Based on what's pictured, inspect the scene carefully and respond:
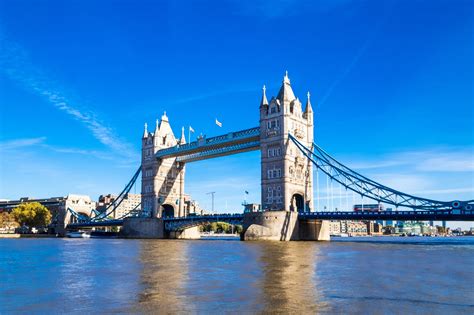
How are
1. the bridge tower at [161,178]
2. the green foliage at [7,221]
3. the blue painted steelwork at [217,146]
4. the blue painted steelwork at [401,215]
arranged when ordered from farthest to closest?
the green foliage at [7,221] < the bridge tower at [161,178] < the blue painted steelwork at [217,146] < the blue painted steelwork at [401,215]

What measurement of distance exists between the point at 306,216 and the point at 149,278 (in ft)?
191

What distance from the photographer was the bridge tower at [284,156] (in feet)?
287

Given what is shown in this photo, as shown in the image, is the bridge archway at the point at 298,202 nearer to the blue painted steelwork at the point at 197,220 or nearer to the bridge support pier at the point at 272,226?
the bridge support pier at the point at 272,226

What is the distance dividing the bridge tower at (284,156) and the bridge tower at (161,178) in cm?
3602

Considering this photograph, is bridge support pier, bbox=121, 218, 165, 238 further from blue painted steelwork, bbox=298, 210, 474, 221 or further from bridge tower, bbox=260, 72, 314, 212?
blue painted steelwork, bbox=298, 210, 474, 221

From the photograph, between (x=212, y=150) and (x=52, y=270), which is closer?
(x=52, y=270)

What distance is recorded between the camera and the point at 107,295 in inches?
778

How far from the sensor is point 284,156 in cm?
8712

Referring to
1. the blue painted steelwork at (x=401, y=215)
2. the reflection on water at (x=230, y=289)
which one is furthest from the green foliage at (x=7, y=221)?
the reflection on water at (x=230, y=289)

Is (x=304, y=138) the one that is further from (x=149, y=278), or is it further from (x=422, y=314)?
(x=422, y=314)

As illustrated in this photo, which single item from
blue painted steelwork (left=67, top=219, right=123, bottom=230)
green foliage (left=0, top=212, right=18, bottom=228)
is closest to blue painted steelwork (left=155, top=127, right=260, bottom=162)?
blue painted steelwork (left=67, top=219, right=123, bottom=230)

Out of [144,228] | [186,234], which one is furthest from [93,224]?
[186,234]

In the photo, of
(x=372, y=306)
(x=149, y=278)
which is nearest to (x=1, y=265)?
(x=149, y=278)

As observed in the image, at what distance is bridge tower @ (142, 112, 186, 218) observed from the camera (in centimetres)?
11762
